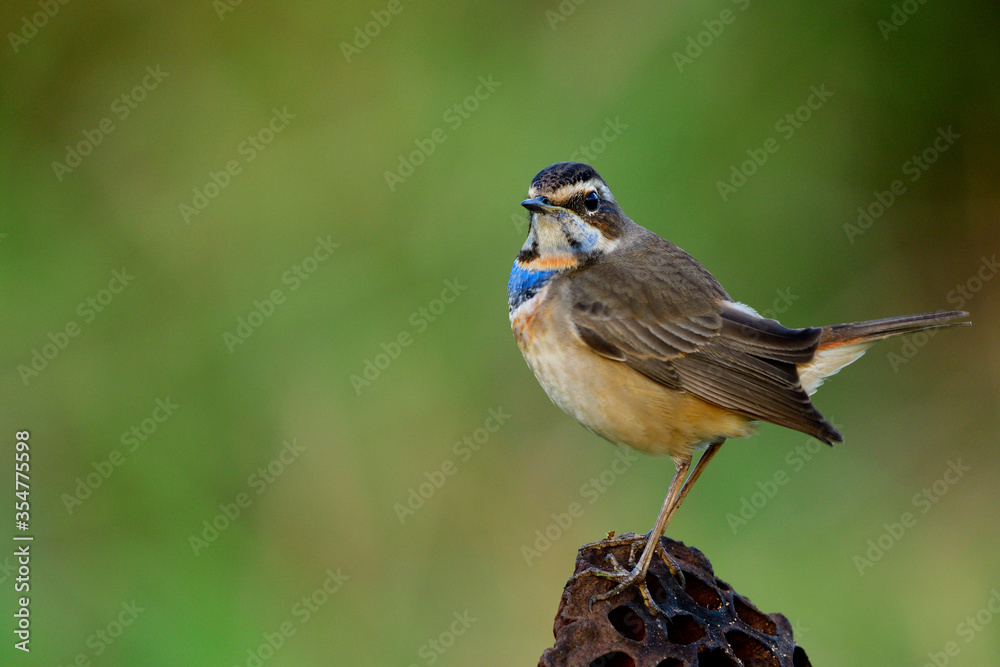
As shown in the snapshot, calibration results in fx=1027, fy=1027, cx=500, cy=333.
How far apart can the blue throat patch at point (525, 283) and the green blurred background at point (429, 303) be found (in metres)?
2.59

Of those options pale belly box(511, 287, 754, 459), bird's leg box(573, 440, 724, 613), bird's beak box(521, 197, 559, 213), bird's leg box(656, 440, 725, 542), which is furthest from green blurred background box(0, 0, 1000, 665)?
bird's beak box(521, 197, 559, 213)

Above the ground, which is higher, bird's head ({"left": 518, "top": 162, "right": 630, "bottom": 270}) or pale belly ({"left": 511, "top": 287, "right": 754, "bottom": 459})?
bird's head ({"left": 518, "top": 162, "right": 630, "bottom": 270})

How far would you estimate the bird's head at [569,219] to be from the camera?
524 centimetres

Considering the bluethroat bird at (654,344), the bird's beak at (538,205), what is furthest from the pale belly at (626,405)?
the bird's beak at (538,205)

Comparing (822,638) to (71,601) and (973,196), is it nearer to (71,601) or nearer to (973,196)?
(973,196)

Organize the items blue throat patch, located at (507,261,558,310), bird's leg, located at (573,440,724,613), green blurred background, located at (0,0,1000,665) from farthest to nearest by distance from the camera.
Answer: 1. green blurred background, located at (0,0,1000,665)
2. blue throat patch, located at (507,261,558,310)
3. bird's leg, located at (573,440,724,613)

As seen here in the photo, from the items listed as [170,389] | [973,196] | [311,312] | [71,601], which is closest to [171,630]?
[71,601]

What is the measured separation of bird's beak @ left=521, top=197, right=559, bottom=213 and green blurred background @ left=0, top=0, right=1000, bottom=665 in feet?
9.83

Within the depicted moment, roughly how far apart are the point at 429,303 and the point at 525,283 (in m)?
2.88

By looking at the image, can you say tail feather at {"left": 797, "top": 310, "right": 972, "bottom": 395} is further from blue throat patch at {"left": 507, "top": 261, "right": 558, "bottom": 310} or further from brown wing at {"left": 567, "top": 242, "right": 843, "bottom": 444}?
blue throat patch at {"left": 507, "top": 261, "right": 558, "bottom": 310}

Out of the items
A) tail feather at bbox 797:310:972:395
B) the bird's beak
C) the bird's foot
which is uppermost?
tail feather at bbox 797:310:972:395

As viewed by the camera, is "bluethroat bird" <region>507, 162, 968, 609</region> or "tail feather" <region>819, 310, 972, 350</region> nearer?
"tail feather" <region>819, 310, 972, 350</region>

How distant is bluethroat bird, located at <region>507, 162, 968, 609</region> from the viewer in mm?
4961

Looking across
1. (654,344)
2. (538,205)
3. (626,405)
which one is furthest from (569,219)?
(626,405)
